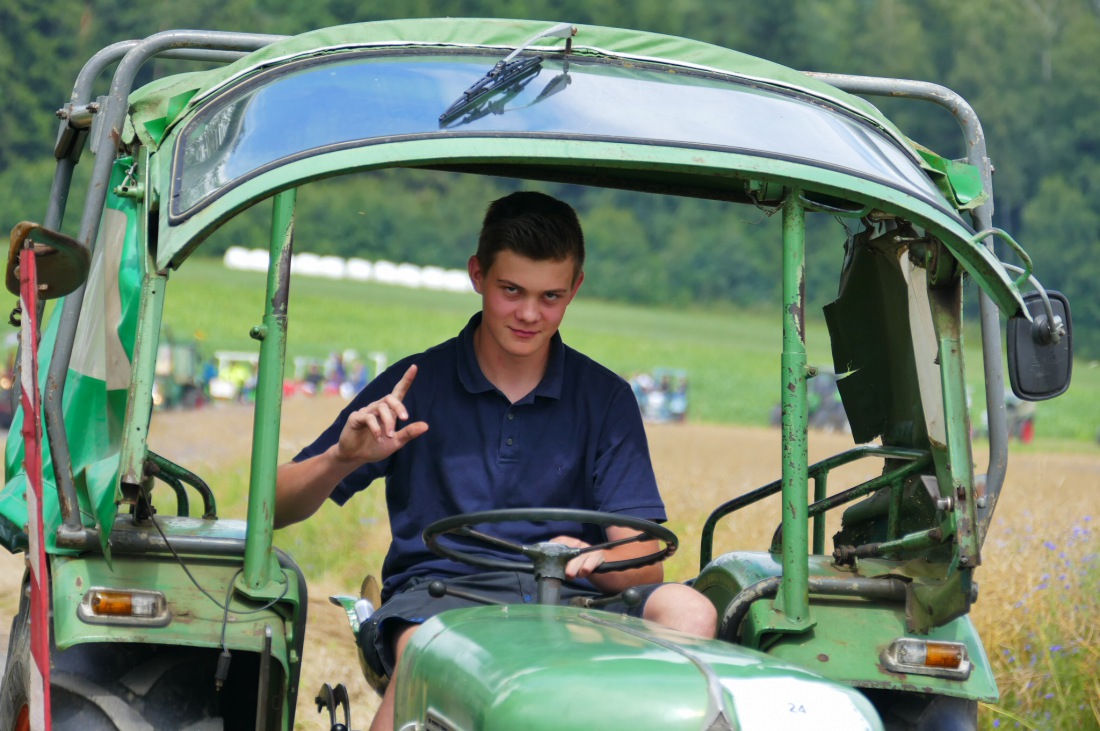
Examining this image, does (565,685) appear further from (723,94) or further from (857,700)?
(723,94)

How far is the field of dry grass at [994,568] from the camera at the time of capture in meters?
6.52

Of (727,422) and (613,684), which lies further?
(727,422)

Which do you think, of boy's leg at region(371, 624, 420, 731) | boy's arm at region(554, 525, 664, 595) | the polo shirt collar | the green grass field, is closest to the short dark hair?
the polo shirt collar

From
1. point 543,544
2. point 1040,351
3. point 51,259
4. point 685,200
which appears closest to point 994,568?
point 1040,351

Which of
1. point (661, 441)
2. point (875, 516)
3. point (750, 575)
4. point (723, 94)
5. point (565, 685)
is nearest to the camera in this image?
point (565, 685)

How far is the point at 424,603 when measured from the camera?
3.93 metres

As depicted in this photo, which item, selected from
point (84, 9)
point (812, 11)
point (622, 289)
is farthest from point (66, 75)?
point (812, 11)

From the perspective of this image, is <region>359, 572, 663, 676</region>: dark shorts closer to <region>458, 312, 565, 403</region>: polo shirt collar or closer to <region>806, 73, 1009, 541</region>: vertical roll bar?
<region>458, 312, 565, 403</region>: polo shirt collar

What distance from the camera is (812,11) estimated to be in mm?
84875

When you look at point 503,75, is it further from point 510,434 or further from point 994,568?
point 994,568

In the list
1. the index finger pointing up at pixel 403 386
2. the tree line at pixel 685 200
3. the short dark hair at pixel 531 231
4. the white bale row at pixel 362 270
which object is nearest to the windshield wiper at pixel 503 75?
the short dark hair at pixel 531 231

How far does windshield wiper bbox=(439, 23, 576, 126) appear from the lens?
143 inches

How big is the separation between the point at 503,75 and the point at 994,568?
16.3 ft

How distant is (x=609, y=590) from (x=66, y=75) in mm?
67526
